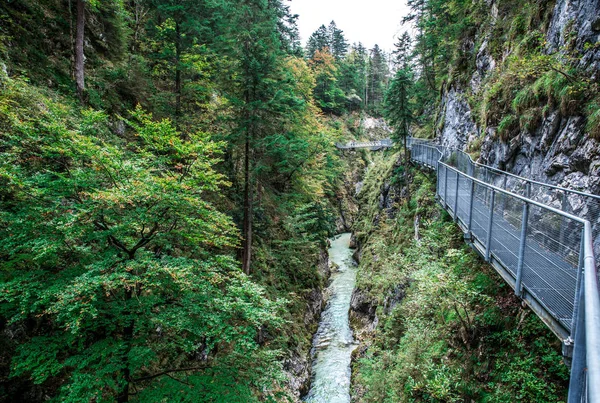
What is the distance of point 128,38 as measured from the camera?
1577 centimetres

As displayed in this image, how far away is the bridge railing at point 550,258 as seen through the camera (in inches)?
66.0

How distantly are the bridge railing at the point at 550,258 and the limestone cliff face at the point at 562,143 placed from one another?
492 mm

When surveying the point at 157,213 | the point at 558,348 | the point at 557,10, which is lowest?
the point at 558,348

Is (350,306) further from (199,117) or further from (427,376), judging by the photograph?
(199,117)

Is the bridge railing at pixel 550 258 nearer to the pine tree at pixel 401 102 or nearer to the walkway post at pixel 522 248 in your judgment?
the walkway post at pixel 522 248

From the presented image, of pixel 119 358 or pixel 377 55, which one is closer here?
pixel 119 358

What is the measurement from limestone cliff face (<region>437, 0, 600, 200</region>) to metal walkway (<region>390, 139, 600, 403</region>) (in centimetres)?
50

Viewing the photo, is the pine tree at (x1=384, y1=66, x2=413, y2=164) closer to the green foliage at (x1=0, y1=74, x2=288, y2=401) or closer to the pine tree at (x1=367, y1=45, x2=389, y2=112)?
the green foliage at (x1=0, y1=74, x2=288, y2=401)

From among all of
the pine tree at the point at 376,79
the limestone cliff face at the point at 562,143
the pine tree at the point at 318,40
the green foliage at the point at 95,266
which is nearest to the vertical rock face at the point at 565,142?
the limestone cliff face at the point at 562,143

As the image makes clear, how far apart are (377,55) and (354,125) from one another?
21722 mm

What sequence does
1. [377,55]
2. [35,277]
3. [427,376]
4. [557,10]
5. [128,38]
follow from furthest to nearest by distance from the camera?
[377,55]
[128,38]
[557,10]
[427,376]
[35,277]

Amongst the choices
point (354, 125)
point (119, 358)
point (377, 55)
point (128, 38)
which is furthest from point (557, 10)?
point (377, 55)

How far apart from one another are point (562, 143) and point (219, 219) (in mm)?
8262

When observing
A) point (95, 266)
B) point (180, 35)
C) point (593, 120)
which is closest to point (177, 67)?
point (180, 35)
